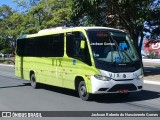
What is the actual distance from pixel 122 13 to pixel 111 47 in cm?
1370

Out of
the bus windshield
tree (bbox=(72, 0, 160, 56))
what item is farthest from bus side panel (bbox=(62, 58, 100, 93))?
tree (bbox=(72, 0, 160, 56))

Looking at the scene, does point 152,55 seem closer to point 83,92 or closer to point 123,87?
point 83,92

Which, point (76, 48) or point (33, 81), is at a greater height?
point (76, 48)

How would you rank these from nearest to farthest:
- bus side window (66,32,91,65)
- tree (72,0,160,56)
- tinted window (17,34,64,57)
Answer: bus side window (66,32,91,65), tinted window (17,34,64,57), tree (72,0,160,56)

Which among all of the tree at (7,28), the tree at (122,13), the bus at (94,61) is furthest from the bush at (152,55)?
the bus at (94,61)

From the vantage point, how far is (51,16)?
4700 centimetres

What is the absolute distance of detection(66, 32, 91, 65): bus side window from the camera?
1358 cm

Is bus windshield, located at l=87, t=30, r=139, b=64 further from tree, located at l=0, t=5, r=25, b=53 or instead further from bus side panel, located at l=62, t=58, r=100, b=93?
tree, located at l=0, t=5, r=25, b=53

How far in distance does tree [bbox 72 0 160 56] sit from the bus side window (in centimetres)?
926

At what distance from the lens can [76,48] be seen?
14320 mm

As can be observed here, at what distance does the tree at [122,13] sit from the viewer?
25000mm

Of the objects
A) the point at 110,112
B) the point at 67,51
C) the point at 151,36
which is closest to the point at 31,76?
the point at 67,51

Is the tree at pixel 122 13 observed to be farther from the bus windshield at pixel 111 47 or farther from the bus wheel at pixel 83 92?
the bus wheel at pixel 83 92

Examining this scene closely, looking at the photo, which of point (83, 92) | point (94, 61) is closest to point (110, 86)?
point (94, 61)
